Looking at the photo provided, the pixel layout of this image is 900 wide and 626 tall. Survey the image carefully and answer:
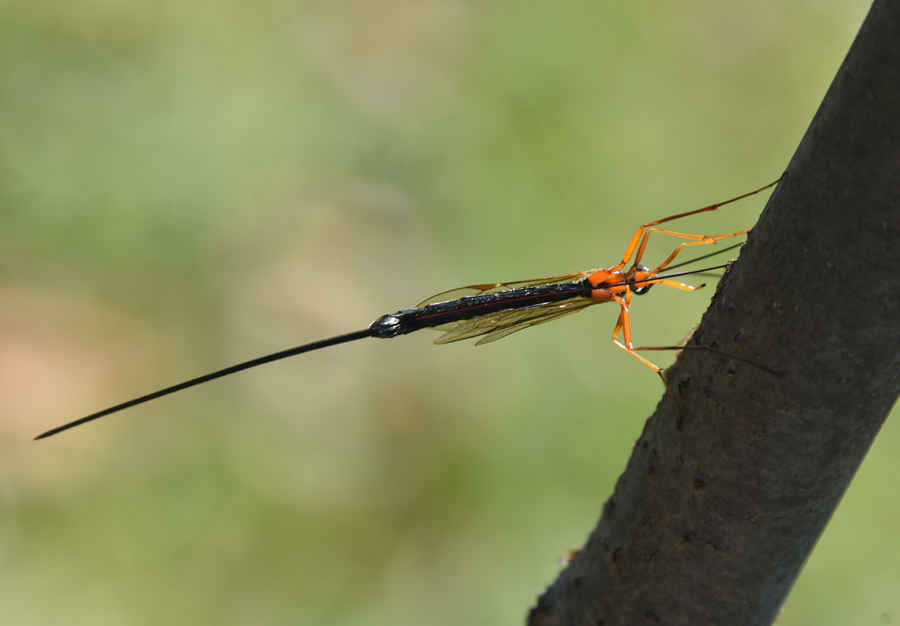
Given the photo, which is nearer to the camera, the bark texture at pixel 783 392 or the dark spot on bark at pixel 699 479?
the bark texture at pixel 783 392

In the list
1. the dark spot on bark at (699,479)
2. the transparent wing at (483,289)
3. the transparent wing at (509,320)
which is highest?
the transparent wing at (483,289)

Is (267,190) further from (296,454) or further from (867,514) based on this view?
(867,514)

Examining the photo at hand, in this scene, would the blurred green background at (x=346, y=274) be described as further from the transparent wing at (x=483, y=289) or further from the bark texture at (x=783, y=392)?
the bark texture at (x=783, y=392)

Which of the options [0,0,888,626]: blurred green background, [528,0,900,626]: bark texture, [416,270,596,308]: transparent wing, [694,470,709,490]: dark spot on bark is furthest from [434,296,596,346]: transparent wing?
[0,0,888,626]: blurred green background

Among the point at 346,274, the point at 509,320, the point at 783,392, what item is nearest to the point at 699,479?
the point at 783,392

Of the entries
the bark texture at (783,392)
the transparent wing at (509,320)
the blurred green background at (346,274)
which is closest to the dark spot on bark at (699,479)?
the bark texture at (783,392)

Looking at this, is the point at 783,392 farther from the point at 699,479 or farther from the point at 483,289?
the point at 483,289
